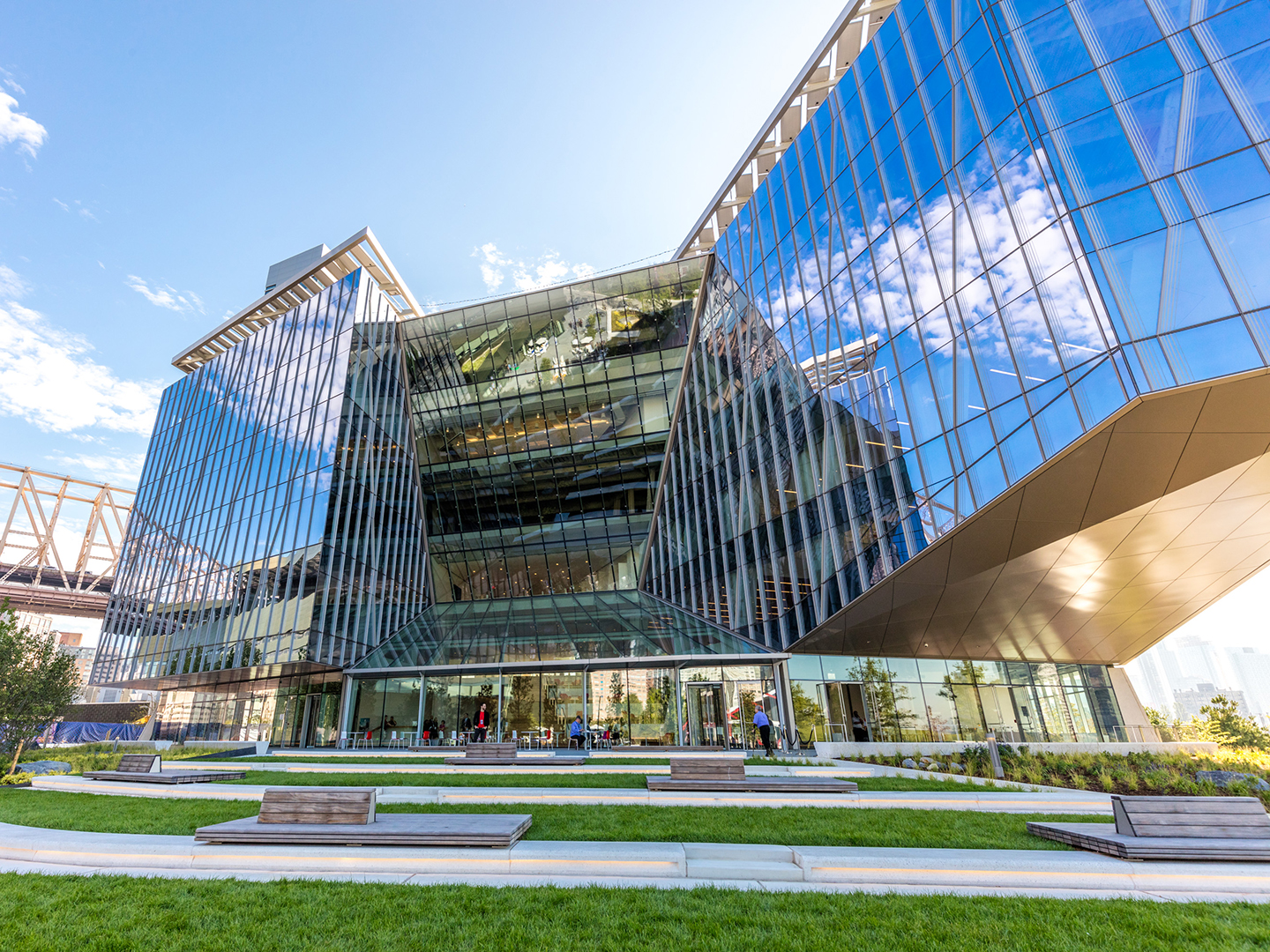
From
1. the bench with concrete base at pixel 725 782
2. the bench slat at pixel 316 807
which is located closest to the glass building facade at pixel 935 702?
the bench with concrete base at pixel 725 782

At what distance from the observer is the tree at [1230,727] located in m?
22.7

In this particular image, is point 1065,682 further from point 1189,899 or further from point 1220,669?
point 1189,899

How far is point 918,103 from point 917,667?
1911cm

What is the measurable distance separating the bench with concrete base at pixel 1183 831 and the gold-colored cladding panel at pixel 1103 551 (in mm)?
6522

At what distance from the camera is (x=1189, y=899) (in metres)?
5.67

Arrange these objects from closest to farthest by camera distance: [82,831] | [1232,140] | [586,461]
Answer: [82,831] < [1232,140] < [586,461]

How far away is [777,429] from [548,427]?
1619 centimetres

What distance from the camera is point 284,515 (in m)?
31.3

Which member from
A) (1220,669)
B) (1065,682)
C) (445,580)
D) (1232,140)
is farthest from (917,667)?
(445,580)

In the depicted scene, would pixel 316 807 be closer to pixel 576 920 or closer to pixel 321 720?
pixel 576 920

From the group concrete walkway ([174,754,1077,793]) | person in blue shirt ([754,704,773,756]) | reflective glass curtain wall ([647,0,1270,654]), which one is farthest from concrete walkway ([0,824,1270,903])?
person in blue shirt ([754,704,773,756])

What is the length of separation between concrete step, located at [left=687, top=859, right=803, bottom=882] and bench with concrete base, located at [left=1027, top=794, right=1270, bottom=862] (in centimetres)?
323

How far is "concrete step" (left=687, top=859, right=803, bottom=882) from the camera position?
6.27 metres

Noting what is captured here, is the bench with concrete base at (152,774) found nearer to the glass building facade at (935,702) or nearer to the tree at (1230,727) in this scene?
the glass building facade at (935,702)
